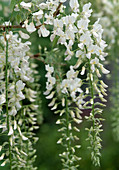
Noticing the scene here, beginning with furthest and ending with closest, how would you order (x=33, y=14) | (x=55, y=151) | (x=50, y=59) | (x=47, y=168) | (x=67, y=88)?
1. (x=55, y=151)
2. (x=47, y=168)
3. (x=50, y=59)
4. (x=67, y=88)
5. (x=33, y=14)

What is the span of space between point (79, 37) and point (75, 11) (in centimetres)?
8

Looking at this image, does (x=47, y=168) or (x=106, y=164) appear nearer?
(x=47, y=168)

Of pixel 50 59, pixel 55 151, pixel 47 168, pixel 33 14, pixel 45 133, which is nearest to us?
pixel 33 14

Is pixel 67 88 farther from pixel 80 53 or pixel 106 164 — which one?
pixel 106 164

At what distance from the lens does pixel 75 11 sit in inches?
30.1

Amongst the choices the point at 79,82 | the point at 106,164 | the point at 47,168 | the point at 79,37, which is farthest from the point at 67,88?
the point at 106,164

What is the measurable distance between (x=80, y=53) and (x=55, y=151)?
193 centimetres

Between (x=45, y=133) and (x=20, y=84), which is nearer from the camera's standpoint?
(x=20, y=84)

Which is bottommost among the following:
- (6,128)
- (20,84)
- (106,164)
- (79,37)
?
(106,164)

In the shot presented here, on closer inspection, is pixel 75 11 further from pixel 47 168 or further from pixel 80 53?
pixel 47 168

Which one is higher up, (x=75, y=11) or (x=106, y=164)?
(x=75, y=11)

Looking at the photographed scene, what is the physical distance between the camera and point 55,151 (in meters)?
2.55

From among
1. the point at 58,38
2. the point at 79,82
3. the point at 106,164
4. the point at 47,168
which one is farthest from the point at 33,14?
the point at 106,164

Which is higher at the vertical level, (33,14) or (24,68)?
(33,14)
